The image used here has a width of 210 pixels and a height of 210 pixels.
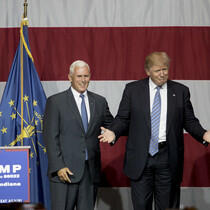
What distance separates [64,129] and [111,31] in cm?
129

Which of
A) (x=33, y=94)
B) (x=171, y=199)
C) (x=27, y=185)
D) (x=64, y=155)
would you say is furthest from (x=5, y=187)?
(x=171, y=199)

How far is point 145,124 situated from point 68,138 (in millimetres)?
543

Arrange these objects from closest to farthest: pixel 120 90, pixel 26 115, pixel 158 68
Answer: pixel 158 68, pixel 26 115, pixel 120 90

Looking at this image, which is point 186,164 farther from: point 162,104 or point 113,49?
point 113,49

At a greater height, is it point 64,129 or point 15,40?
point 15,40

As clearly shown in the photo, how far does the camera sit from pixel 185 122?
3.32 meters

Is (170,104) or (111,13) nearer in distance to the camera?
(170,104)

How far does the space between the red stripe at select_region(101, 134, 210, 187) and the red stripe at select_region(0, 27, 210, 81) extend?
617 mm

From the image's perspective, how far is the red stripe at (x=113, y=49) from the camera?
13.4ft

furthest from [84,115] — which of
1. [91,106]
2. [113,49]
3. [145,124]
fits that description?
[113,49]

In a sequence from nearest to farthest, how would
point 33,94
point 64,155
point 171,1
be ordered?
point 64,155, point 33,94, point 171,1

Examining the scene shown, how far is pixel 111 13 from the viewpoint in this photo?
411 cm

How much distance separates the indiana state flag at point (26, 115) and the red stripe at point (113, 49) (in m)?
0.38

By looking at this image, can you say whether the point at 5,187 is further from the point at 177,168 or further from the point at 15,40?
the point at 15,40
